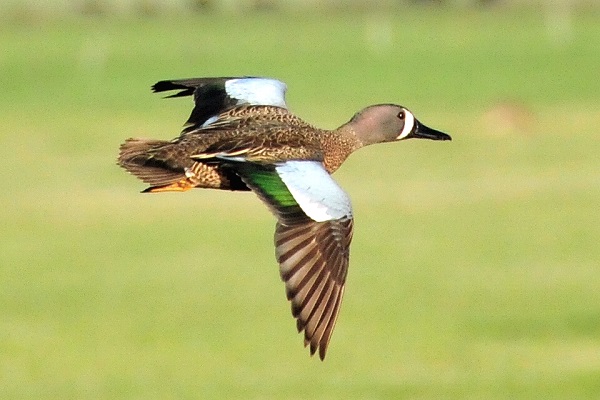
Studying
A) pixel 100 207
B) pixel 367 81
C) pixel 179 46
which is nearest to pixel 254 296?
pixel 100 207

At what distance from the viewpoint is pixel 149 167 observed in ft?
26.0

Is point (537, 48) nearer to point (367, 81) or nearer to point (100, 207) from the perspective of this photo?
point (367, 81)

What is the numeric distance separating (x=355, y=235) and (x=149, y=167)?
72.9 ft

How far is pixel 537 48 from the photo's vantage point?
5459 cm

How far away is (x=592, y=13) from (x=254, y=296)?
39280 mm

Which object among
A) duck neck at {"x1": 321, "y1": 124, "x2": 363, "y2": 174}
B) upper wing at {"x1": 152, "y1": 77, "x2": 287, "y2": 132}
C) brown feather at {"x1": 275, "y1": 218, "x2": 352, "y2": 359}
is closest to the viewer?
brown feather at {"x1": 275, "y1": 218, "x2": 352, "y2": 359}

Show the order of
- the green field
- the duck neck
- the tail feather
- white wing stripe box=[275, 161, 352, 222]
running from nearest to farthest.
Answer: white wing stripe box=[275, 161, 352, 222] → the tail feather → the duck neck → the green field

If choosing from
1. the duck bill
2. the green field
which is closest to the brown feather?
the duck bill

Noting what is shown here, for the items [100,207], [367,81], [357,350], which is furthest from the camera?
[367,81]

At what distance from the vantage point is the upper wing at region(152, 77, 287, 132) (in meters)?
8.73

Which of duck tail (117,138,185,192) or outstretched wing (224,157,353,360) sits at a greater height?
duck tail (117,138,185,192)

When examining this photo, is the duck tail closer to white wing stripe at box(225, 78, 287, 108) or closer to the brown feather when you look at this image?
white wing stripe at box(225, 78, 287, 108)

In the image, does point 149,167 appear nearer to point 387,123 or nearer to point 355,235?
point 387,123

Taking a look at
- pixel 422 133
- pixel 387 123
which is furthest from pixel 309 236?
pixel 422 133
